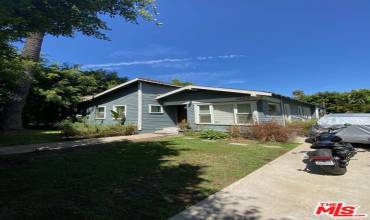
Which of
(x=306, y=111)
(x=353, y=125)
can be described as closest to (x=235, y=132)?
(x=353, y=125)

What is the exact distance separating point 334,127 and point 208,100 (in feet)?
25.8

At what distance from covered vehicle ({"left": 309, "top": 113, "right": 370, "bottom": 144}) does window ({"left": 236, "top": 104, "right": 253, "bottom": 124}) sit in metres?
4.09

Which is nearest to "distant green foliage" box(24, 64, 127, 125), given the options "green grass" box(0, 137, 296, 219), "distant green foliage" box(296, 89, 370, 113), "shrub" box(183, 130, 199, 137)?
"shrub" box(183, 130, 199, 137)

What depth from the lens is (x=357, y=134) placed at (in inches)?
376

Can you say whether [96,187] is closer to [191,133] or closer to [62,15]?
[62,15]

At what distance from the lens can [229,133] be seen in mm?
14281

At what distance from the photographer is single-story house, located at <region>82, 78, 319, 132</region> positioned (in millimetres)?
14945

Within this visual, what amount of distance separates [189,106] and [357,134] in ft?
34.4

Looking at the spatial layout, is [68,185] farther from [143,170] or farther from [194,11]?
[194,11]

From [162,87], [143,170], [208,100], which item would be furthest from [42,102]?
[143,170]

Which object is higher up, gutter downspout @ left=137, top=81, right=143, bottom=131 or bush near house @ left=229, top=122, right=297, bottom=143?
gutter downspout @ left=137, top=81, right=143, bottom=131

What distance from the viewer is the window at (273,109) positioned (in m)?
15.7

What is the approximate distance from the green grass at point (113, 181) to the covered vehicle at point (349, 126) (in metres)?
3.77

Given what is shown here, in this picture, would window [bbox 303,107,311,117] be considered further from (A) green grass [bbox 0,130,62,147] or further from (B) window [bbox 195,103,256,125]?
(A) green grass [bbox 0,130,62,147]
